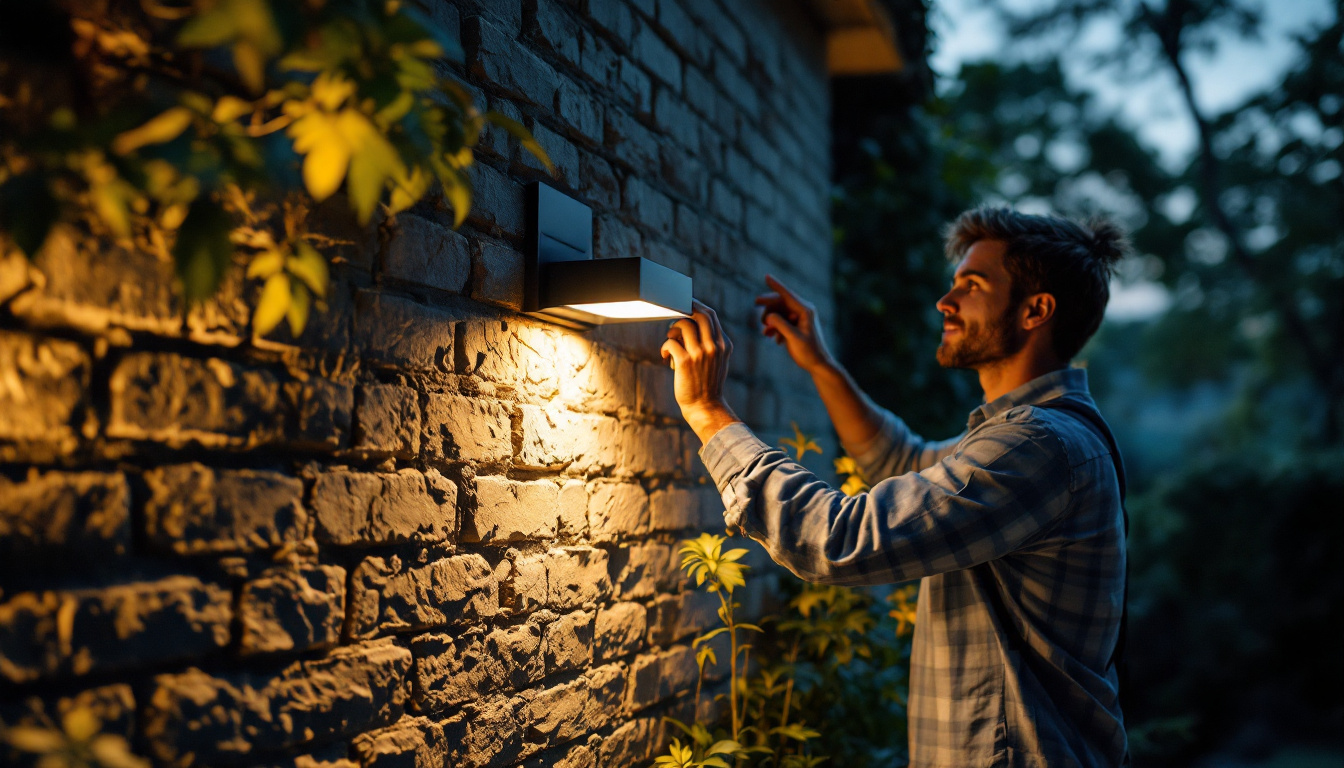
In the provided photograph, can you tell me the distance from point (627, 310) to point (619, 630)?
0.75 metres

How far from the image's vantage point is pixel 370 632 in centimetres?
119

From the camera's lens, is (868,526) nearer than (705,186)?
Yes

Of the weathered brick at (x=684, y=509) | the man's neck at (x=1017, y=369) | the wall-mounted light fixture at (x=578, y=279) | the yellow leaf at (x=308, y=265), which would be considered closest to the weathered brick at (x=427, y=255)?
the wall-mounted light fixture at (x=578, y=279)

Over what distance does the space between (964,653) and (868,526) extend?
510 mm

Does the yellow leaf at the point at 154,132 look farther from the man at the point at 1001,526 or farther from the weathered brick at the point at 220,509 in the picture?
the man at the point at 1001,526

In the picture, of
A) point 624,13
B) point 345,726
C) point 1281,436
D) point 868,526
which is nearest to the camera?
point 345,726

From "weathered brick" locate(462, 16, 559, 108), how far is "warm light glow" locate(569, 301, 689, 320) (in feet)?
1.43

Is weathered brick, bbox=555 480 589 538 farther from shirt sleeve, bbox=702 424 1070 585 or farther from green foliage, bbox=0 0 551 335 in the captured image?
green foliage, bbox=0 0 551 335

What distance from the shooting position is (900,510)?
1.60m

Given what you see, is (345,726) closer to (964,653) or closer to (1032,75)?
(964,653)

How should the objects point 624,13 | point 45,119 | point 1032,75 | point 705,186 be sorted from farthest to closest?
point 1032,75, point 705,186, point 624,13, point 45,119

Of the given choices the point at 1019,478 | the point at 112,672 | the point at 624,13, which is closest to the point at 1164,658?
the point at 1019,478

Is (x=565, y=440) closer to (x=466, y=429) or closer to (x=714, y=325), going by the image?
(x=466, y=429)

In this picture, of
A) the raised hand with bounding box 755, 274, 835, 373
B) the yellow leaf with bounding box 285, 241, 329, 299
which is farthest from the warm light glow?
the raised hand with bounding box 755, 274, 835, 373
